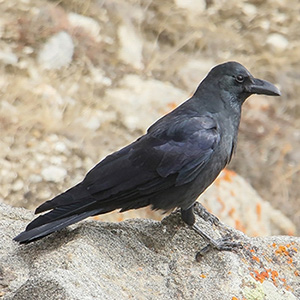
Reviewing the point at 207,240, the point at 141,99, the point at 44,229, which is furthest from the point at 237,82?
the point at 141,99

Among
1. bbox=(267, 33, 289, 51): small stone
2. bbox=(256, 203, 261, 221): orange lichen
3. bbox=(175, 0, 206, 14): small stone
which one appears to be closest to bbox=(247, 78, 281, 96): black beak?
bbox=(256, 203, 261, 221): orange lichen

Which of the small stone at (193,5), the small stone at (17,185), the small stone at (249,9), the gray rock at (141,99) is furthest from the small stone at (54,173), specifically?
the small stone at (249,9)

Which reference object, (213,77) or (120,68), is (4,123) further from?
(213,77)

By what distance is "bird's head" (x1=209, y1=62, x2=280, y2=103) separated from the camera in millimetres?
3889

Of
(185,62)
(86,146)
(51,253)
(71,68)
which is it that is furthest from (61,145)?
Answer: (51,253)

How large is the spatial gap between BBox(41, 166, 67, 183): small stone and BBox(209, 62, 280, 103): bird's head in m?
2.10

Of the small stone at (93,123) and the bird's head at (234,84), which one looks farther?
the small stone at (93,123)

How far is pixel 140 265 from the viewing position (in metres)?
3.28

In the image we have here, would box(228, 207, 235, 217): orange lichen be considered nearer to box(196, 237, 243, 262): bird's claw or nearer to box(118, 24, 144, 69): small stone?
box(118, 24, 144, 69): small stone

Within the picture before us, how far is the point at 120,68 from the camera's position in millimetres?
6832

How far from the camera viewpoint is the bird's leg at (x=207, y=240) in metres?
3.45

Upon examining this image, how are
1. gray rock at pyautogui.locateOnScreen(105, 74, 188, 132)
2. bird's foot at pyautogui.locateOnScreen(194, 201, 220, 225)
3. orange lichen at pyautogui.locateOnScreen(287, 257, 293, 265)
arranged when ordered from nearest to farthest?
orange lichen at pyautogui.locateOnScreen(287, 257, 293, 265) < bird's foot at pyautogui.locateOnScreen(194, 201, 220, 225) < gray rock at pyautogui.locateOnScreen(105, 74, 188, 132)

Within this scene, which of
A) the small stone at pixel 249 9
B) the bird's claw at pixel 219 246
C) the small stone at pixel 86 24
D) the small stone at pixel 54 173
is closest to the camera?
the bird's claw at pixel 219 246

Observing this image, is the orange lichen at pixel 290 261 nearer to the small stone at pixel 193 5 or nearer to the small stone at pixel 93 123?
the small stone at pixel 93 123
